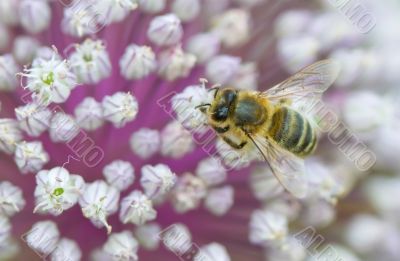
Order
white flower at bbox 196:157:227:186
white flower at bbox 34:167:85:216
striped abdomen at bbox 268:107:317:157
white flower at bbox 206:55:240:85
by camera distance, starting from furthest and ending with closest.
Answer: white flower at bbox 206:55:240:85 < white flower at bbox 196:157:227:186 < striped abdomen at bbox 268:107:317:157 < white flower at bbox 34:167:85:216

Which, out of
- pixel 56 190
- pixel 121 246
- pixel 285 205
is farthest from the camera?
pixel 285 205

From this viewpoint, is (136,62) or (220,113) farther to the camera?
(136,62)

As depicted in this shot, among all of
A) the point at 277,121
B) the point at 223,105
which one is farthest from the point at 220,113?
the point at 277,121

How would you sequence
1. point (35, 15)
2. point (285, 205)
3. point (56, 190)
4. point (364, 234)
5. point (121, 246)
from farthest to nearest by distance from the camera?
point (364, 234)
point (285, 205)
point (35, 15)
point (121, 246)
point (56, 190)

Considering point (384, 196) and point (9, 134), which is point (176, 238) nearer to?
point (9, 134)

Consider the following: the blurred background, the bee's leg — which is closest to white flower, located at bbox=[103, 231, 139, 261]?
the blurred background

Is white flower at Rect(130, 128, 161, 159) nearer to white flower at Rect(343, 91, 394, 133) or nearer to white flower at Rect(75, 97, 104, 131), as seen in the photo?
white flower at Rect(75, 97, 104, 131)
